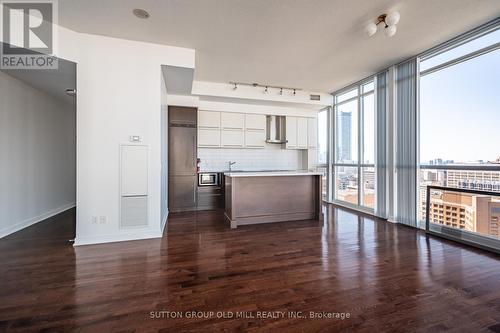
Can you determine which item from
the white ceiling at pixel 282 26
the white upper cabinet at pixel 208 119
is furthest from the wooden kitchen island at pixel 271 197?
the white ceiling at pixel 282 26

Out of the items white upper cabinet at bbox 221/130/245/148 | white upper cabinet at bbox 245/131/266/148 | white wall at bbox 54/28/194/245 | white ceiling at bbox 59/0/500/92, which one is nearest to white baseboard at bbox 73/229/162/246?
white wall at bbox 54/28/194/245

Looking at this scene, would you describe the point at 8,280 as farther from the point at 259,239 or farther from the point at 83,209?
the point at 259,239

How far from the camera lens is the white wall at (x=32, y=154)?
11.9 ft

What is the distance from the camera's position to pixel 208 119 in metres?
5.88

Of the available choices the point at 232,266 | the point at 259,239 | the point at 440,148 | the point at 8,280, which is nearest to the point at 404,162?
the point at 440,148

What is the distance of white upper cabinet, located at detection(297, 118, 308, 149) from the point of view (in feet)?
21.6

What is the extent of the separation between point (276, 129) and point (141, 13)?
438 centimetres

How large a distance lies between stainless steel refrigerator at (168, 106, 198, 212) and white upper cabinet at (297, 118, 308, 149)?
3.06 m

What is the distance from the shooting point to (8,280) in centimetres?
221

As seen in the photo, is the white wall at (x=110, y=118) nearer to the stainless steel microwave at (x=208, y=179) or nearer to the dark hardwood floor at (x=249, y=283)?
the dark hardwood floor at (x=249, y=283)

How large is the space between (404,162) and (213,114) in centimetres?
449

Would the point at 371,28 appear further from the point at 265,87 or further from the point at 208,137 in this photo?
the point at 208,137

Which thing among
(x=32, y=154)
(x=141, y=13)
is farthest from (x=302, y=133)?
(x=32, y=154)

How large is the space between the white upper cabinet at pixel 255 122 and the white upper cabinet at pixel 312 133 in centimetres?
142
